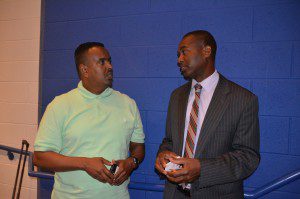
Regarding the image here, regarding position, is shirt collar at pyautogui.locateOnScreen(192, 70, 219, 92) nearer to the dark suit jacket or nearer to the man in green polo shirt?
the dark suit jacket

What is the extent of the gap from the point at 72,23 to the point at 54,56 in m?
0.36

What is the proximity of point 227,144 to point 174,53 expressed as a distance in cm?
92

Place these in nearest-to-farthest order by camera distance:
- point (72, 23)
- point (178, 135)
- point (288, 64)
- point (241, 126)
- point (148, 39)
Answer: point (241, 126) < point (178, 135) < point (288, 64) < point (148, 39) < point (72, 23)

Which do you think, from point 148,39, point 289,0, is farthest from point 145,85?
point 289,0

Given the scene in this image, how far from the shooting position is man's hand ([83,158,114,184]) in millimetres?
1534

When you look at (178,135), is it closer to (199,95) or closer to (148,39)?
(199,95)

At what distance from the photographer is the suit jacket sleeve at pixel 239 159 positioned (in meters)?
1.41

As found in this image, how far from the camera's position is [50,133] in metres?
1.63

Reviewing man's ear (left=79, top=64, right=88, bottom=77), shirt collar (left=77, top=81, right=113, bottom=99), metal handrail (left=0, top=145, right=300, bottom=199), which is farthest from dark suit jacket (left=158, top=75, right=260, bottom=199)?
man's ear (left=79, top=64, right=88, bottom=77)

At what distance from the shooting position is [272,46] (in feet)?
6.14

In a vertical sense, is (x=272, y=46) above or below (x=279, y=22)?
below

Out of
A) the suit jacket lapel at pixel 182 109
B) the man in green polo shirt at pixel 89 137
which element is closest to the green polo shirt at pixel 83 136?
the man in green polo shirt at pixel 89 137

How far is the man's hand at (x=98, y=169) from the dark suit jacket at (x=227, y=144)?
0.43 m

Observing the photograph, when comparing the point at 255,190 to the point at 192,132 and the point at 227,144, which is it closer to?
the point at 227,144
